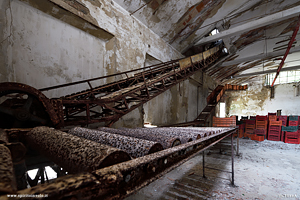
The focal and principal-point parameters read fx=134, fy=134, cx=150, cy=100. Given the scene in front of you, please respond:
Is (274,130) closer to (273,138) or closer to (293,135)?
(273,138)

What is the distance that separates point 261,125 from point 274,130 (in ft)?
2.35

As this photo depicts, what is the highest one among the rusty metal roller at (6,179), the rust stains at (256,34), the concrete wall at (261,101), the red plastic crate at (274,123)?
the rust stains at (256,34)

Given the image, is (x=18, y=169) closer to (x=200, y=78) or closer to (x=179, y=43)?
(x=179, y=43)

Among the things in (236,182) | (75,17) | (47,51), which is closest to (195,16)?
(75,17)

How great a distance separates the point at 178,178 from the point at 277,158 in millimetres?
4669

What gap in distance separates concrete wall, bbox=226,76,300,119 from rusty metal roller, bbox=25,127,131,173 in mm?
17115

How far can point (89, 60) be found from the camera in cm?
443

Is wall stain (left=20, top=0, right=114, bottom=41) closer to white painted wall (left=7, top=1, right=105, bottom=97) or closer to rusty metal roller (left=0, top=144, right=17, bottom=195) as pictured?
white painted wall (left=7, top=1, right=105, bottom=97)

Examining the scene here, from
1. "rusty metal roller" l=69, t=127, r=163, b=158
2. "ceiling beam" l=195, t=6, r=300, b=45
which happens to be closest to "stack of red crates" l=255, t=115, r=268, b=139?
"ceiling beam" l=195, t=6, r=300, b=45

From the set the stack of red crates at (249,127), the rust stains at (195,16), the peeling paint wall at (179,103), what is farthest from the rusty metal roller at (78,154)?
the stack of red crates at (249,127)

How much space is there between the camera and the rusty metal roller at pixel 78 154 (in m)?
0.84

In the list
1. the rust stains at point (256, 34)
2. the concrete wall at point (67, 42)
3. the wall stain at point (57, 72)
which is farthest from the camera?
the rust stains at point (256, 34)

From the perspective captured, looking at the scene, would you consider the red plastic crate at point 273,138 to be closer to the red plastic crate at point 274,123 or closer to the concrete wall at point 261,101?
the red plastic crate at point 274,123

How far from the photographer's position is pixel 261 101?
17.7 meters
